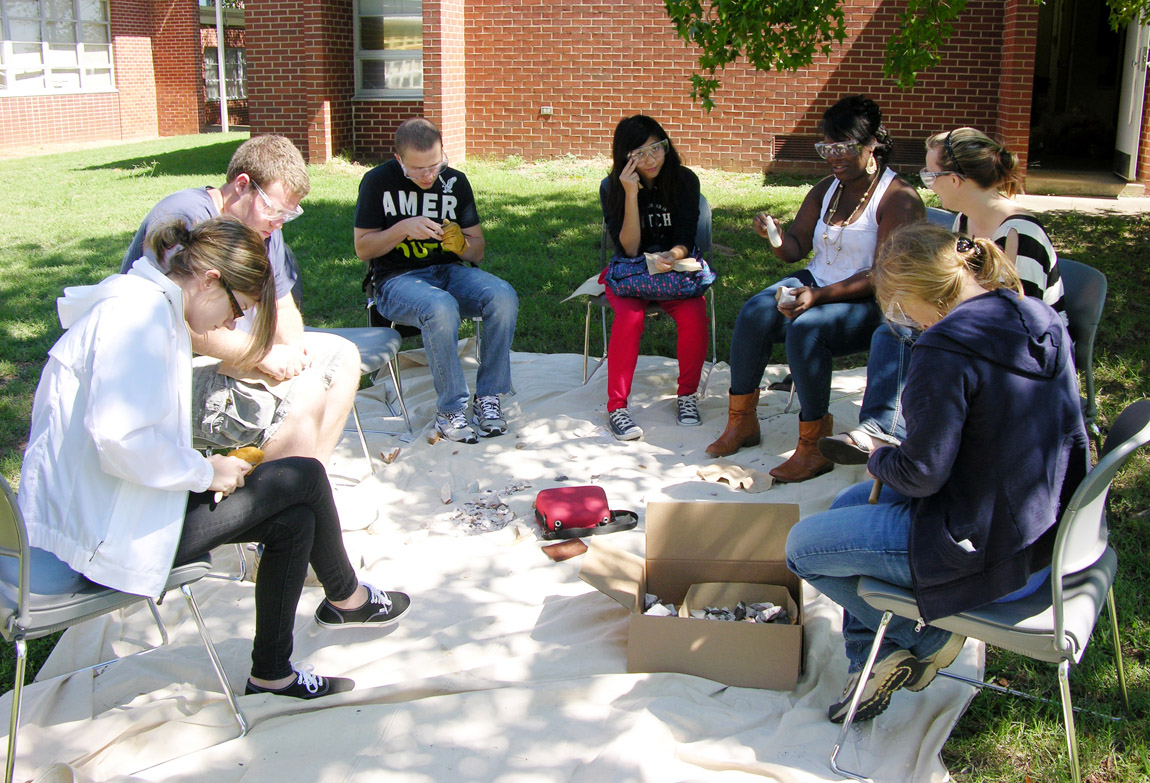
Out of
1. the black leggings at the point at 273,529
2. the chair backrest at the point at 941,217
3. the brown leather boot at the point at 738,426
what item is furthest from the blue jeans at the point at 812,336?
the black leggings at the point at 273,529

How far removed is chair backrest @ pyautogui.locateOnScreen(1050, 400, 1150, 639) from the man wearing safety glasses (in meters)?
2.44

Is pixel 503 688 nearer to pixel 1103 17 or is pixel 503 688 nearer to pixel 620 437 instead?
pixel 620 437

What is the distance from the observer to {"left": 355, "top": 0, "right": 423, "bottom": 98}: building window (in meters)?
11.9

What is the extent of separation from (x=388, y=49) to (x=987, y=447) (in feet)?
37.0

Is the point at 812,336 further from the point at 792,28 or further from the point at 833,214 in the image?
the point at 792,28

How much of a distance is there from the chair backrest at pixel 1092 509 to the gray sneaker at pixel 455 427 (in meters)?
2.82

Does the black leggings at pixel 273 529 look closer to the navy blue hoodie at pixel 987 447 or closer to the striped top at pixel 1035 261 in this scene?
the navy blue hoodie at pixel 987 447

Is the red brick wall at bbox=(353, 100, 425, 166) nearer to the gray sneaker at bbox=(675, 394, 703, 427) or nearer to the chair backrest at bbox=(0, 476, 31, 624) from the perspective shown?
the gray sneaker at bbox=(675, 394, 703, 427)

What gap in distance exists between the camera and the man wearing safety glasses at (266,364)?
334cm

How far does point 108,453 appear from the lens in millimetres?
2209

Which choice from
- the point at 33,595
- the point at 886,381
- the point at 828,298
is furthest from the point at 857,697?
the point at 828,298

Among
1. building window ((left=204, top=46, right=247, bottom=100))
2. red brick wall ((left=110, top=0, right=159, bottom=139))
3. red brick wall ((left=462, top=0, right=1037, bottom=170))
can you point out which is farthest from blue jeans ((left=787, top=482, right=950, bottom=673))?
building window ((left=204, top=46, right=247, bottom=100))

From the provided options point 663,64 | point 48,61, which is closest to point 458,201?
point 663,64

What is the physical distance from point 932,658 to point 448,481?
2.33 meters
